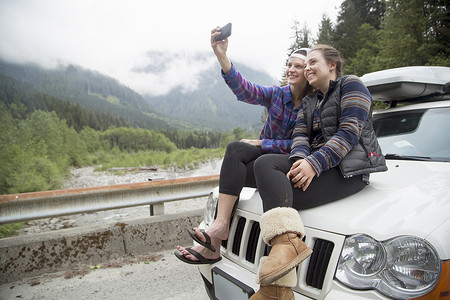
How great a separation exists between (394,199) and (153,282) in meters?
2.44

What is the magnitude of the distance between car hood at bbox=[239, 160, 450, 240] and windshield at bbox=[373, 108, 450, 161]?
36cm

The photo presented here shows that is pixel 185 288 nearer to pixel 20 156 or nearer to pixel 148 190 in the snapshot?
pixel 148 190

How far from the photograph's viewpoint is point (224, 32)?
95.4 inches

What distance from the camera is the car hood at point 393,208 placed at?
1391 millimetres

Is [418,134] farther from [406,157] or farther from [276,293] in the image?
[276,293]

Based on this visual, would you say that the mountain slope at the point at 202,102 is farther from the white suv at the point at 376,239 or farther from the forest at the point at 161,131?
the white suv at the point at 376,239

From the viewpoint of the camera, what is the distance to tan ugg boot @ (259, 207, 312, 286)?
1.42 meters

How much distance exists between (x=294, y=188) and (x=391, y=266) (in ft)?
2.22

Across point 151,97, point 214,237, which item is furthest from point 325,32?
point 151,97

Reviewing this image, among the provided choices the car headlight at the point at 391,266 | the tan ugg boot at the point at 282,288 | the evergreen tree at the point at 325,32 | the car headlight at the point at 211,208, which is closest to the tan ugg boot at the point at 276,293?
the tan ugg boot at the point at 282,288

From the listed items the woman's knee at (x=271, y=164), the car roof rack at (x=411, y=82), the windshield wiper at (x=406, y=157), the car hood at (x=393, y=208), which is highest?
the car roof rack at (x=411, y=82)

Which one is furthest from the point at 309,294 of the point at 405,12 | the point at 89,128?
the point at 89,128

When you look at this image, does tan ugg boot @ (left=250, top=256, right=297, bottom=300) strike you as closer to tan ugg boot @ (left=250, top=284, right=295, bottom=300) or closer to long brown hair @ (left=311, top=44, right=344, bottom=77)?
tan ugg boot @ (left=250, top=284, right=295, bottom=300)

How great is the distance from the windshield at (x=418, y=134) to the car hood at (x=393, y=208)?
1.16 feet
